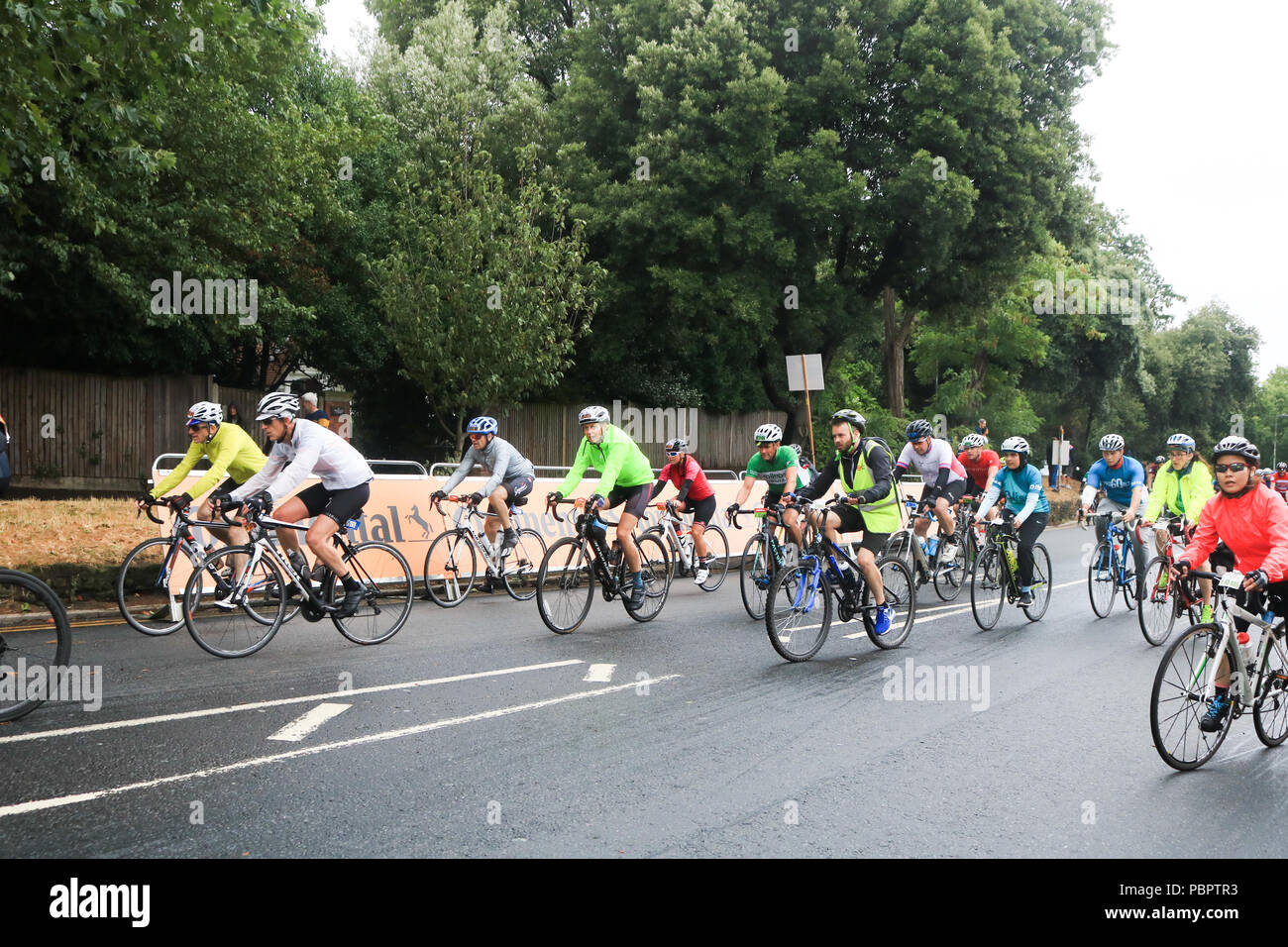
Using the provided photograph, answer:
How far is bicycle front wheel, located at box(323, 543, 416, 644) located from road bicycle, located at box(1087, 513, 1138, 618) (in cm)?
761

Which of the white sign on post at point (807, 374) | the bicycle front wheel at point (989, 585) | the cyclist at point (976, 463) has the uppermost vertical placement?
the white sign on post at point (807, 374)

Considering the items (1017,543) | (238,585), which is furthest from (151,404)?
(1017,543)

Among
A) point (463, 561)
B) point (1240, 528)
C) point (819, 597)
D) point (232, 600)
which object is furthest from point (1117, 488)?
point (232, 600)

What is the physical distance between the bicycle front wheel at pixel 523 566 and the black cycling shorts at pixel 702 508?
1.86 meters

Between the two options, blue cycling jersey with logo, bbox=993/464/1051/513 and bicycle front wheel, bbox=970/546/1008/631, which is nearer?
bicycle front wheel, bbox=970/546/1008/631

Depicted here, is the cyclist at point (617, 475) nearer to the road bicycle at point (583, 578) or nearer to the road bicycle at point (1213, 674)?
the road bicycle at point (583, 578)

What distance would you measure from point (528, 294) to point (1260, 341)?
66.2 m

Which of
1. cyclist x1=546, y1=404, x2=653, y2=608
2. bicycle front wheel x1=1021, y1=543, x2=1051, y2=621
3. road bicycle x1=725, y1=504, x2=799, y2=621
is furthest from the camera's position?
bicycle front wheel x1=1021, y1=543, x2=1051, y2=621

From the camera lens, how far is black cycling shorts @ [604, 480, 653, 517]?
10.6 meters

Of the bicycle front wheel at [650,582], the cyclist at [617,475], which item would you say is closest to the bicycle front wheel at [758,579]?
the bicycle front wheel at [650,582]

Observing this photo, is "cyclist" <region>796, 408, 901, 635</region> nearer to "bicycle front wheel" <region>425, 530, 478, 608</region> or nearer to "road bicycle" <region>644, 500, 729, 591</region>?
"road bicycle" <region>644, 500, 729, 591</region>

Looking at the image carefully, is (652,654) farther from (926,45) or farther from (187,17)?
(926,45)

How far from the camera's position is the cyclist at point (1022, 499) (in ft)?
38.0

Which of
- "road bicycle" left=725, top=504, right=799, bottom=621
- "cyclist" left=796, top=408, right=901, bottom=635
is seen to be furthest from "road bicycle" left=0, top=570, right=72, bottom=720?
"road bicycle" left=725, top=504, right=799, bottom=621
